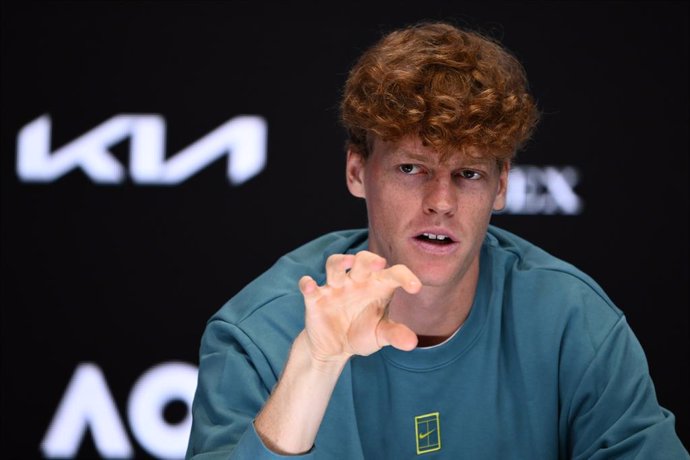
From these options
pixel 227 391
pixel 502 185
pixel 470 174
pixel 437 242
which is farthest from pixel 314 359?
pixel 502 185

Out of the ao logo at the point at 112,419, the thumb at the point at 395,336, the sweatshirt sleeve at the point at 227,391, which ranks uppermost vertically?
the thumb at the point at 395,336

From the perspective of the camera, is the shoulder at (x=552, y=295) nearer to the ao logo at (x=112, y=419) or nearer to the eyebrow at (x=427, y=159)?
the eyebrow at (x=427, y=159)

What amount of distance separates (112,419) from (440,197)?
144 centimetres

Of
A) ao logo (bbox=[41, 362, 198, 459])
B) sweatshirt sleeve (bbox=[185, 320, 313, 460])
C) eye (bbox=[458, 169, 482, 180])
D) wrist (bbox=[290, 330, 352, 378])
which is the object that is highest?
eye (bbox=[458, 169, 482, 180])

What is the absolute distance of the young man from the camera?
5.43 feet

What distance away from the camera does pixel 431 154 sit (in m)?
1.70

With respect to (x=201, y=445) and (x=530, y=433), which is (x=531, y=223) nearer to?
(x=530, y=433)

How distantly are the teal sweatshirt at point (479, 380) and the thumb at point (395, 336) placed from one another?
0.34m

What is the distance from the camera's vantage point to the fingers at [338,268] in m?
1.30

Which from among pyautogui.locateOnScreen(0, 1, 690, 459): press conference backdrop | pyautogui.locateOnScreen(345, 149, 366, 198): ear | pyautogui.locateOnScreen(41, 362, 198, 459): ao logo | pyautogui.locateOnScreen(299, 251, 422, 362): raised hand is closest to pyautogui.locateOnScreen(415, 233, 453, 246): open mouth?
pyautogui.locateOnScreen(345, 149, 366, 198): ear

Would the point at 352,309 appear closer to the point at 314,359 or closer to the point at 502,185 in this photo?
the point at 314,359

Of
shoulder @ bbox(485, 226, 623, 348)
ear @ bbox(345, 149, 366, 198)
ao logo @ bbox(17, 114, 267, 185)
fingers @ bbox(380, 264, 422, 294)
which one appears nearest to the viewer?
fingers @ bbox(380, 264, 422, 294)

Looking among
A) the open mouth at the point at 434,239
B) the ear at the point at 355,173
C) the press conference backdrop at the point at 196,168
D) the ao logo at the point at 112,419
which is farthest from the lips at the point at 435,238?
the ao logo at the point at 112,419

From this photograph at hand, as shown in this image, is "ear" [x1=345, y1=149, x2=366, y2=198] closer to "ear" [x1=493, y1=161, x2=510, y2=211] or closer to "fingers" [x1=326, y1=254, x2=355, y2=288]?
"ear" [x1=493, y1=161, x2=510, y2=211]
